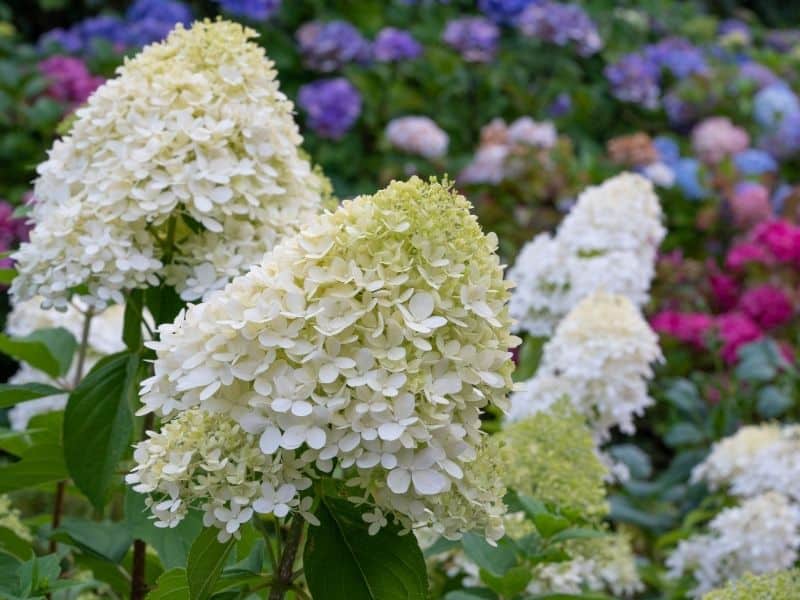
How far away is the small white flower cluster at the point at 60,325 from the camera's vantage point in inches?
112

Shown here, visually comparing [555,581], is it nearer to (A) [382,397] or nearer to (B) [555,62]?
(A) [382,397]

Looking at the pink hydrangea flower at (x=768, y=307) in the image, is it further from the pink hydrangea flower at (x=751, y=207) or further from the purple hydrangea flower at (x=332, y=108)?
the purple hydrangea flower at (x=332, y=108)

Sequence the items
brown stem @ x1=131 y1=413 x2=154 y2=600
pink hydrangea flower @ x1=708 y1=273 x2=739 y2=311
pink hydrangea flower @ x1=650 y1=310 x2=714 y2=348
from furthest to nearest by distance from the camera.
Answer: pink hydrangea flower @ x1=708 y1=273 x2=739 y2=311 < pink hydrangea flower @ x1=650 y1=310 x2=714 y2=348 < brown stem @ x1=131 y1=413 x2=154 y2=600

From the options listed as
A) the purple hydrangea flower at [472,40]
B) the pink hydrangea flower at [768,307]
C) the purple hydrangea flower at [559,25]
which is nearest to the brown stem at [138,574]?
the pink hydrangea flower at [768,307]

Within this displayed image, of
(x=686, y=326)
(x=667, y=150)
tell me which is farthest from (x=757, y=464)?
(x=667, y=150)

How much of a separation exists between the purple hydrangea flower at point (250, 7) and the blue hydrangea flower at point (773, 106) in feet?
8.15

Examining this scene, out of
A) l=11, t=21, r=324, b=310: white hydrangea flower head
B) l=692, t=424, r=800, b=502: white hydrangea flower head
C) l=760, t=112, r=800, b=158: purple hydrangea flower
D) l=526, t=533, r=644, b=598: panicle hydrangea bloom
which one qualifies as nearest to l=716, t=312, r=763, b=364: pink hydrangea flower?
l=692, t=424, r=800, b=502: white hydrangea flower head

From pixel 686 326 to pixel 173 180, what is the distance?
8.70 ft

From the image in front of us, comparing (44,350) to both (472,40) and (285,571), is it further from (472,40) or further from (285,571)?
(472,40)

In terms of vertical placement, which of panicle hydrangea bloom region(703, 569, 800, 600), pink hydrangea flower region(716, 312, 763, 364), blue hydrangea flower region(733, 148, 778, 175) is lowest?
blue hydrangea flower region(733, 148, 778, 175)

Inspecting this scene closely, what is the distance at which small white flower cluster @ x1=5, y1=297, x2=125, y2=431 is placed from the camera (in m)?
2.84

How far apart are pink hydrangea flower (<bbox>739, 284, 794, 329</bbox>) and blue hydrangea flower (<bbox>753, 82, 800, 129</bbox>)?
2419 mm

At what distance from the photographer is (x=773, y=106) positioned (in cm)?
629

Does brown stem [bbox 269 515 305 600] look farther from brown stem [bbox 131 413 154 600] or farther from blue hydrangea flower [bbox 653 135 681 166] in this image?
blue hydrangea flower [bbox 653 135 681 166]
